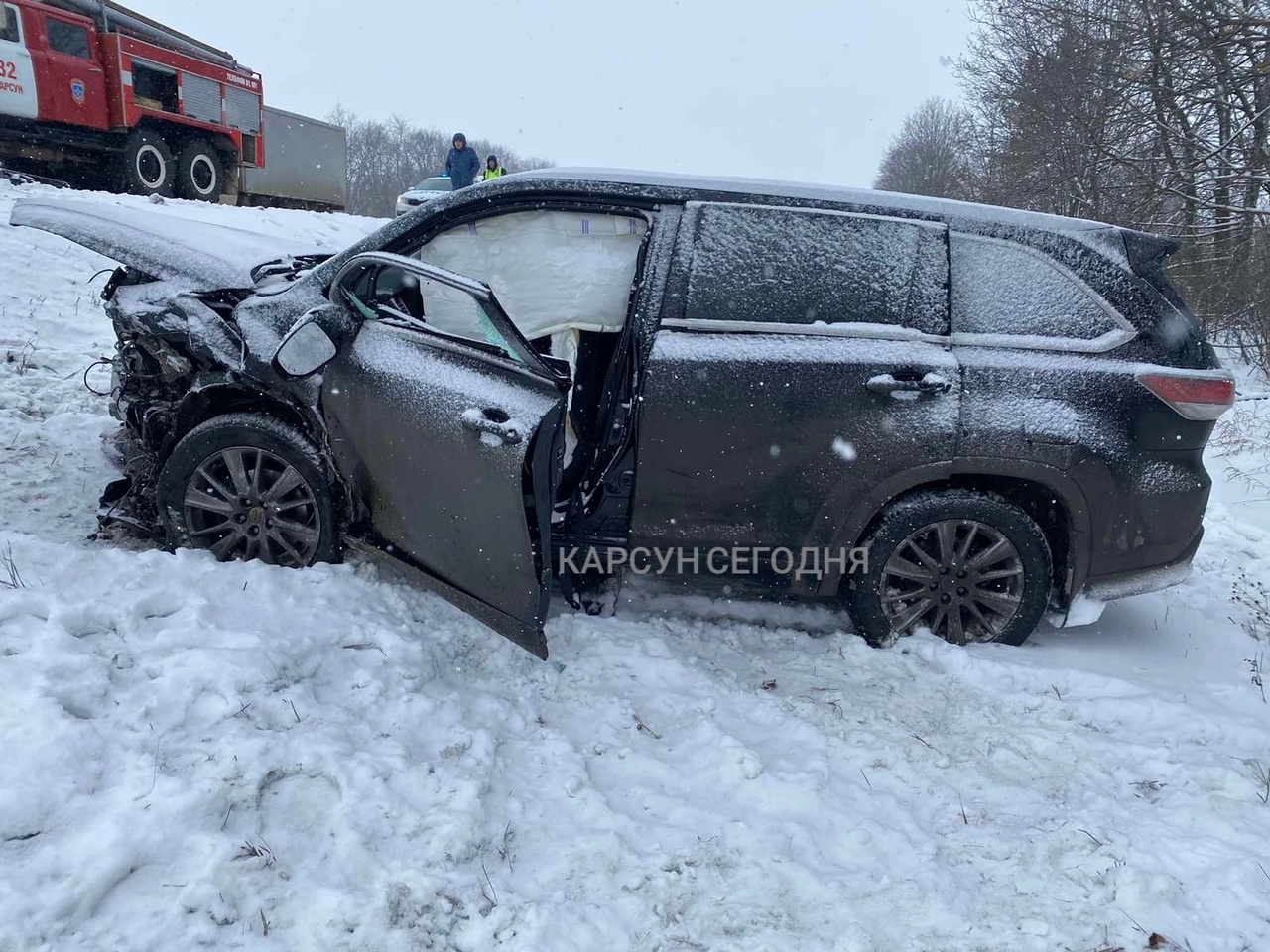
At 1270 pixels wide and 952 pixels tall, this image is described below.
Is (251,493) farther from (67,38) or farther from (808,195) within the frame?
(67,38)

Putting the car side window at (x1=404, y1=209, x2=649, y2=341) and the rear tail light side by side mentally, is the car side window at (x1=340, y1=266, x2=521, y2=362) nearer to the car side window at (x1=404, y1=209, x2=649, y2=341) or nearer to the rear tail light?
the car side window at (x1=404, y1=209, x2=649, y2=341)

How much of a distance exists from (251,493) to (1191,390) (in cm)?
384

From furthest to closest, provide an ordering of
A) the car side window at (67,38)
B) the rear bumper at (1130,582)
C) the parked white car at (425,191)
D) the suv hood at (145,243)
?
the parked white car at (425,191) → the car side window at (67,38) → the suv hood at (145,243) → the rear bumper at (1130,582)

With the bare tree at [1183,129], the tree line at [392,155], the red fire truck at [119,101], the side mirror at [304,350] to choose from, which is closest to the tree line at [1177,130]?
the bare tree at [1183,129]

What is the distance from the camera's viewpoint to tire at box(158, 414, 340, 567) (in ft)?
11.3

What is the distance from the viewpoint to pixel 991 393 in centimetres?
335

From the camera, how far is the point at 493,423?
3.03 meters

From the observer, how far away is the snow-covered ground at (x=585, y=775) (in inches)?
81.4

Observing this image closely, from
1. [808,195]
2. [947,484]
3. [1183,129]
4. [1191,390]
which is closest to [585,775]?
[947,484]

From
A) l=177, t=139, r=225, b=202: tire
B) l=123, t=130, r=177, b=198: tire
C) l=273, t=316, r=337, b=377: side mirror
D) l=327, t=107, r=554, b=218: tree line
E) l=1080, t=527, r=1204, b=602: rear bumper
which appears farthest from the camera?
l=327, t=107, r=554, b=218: tree line

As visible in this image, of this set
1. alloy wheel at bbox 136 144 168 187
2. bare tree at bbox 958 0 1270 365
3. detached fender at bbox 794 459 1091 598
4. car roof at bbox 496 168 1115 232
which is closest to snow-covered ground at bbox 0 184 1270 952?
detached fender at bbox 794 459 1091 598

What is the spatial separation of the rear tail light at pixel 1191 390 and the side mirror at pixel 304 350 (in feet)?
10.6

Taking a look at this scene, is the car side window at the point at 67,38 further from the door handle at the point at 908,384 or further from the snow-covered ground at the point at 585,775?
the door handle at the point at 908,384

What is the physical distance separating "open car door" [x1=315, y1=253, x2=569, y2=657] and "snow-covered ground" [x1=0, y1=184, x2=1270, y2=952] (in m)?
0.33
